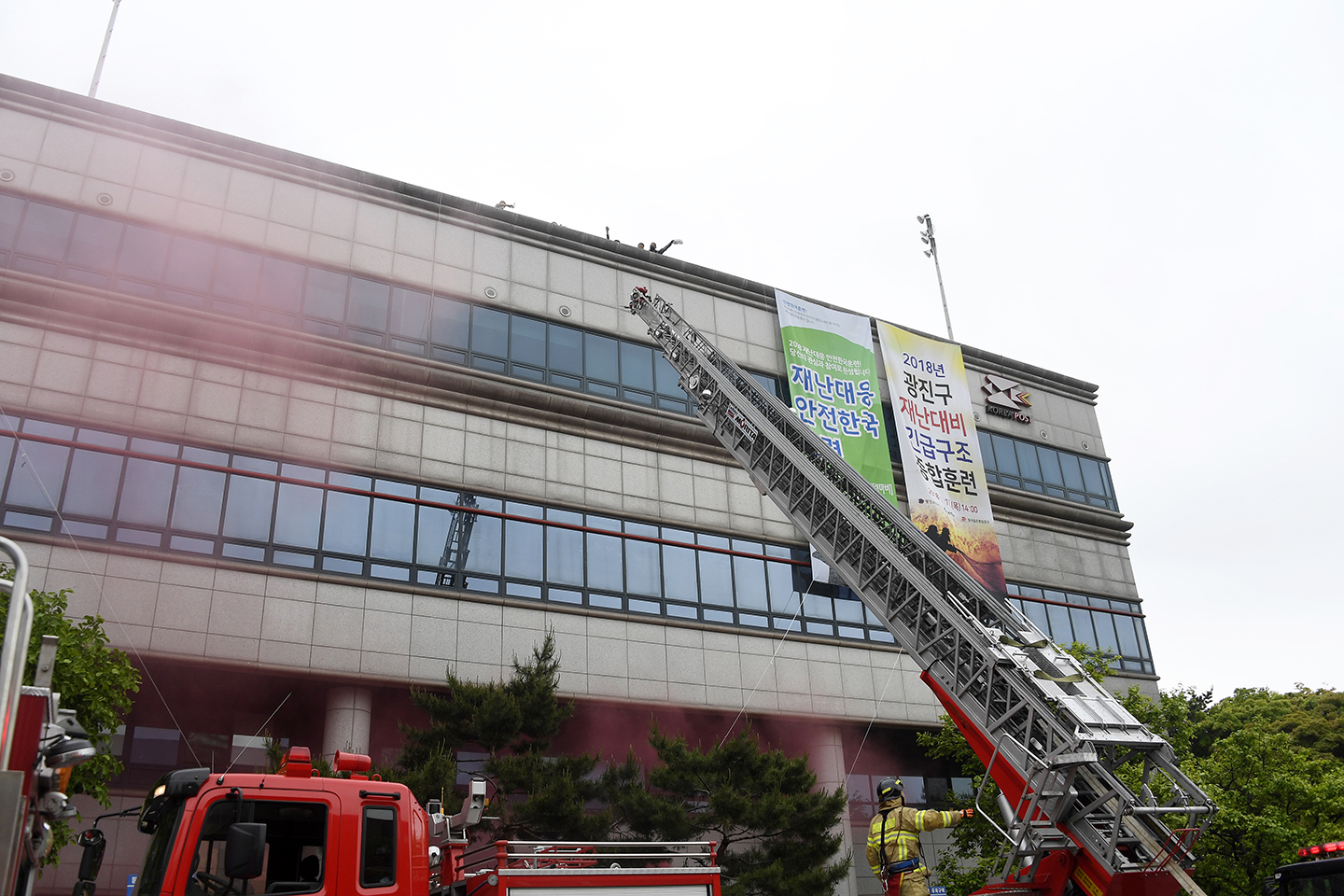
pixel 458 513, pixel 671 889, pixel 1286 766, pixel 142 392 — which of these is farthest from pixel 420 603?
pixel 1286 766

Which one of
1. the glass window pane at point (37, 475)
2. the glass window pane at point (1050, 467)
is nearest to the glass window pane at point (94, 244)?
the glass window pane at point (37, 475)

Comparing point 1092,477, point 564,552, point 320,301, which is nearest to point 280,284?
point 320,301

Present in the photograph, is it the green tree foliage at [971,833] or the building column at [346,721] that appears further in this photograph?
the building column at [346,721]

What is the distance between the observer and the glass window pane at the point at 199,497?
1811 cm

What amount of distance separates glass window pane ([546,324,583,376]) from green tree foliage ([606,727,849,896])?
9648 millimetres

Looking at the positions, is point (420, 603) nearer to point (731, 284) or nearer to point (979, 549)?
point (731, 284)

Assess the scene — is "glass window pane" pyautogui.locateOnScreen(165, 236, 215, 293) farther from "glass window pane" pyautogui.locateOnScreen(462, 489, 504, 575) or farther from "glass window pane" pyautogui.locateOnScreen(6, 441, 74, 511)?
"glass window pane" pyautogui.locateOnScreen(462, 489, 504, 575)

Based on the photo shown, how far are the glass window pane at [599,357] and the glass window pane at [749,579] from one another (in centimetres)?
527

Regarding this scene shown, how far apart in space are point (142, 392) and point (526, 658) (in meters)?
9.04

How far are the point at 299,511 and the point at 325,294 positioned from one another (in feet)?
16.4

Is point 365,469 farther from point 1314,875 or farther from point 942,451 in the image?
point 1314,875

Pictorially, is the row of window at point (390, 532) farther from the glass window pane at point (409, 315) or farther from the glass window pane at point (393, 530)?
the glass window pane at point (409, 315)

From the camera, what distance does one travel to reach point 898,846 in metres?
9.79

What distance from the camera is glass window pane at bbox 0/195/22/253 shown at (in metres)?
18.2
